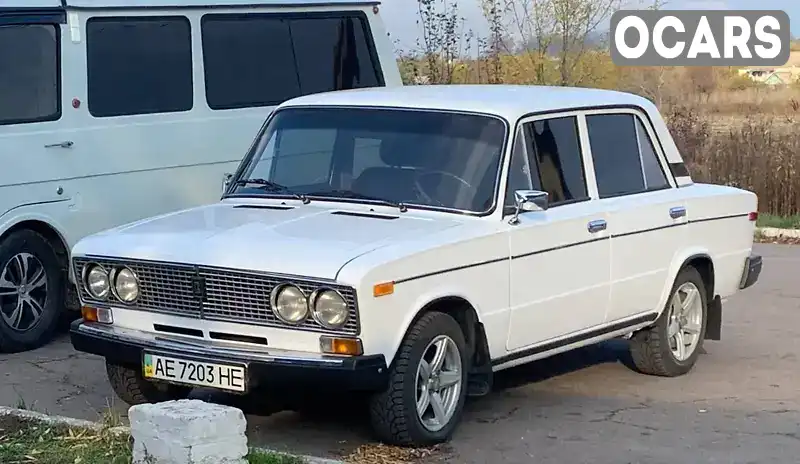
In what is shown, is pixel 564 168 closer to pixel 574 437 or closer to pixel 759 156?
pixel 574 437

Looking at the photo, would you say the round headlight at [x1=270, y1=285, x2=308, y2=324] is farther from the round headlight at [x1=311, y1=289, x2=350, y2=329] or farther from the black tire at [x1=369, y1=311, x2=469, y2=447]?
the black tire at [x1=369, y1=311, x2=469, y2=447]

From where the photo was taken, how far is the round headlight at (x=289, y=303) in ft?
20.5

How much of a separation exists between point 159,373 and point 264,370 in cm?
62

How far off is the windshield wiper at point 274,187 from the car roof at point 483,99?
55 cm

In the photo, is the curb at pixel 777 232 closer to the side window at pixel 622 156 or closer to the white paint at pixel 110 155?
the white paint at pixel 110 155

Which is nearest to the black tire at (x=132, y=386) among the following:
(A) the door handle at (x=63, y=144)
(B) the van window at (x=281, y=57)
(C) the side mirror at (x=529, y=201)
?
(C) the side mirror at (x=529, y=201)

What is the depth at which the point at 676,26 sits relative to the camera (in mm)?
27484

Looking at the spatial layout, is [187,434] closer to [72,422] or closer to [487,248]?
[72,422]

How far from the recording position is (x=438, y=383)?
674 centimetres

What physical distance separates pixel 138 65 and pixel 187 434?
198 inches

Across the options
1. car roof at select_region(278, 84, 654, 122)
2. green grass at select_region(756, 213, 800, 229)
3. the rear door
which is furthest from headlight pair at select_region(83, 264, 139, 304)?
green grass at select_region(756, 213, 800, 229)

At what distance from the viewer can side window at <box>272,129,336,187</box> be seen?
25.0 feet

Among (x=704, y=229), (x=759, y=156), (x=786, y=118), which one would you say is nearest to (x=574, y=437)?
(x=704, y=229)

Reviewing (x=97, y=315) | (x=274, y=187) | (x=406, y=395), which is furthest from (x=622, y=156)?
(x=97, y=315)
